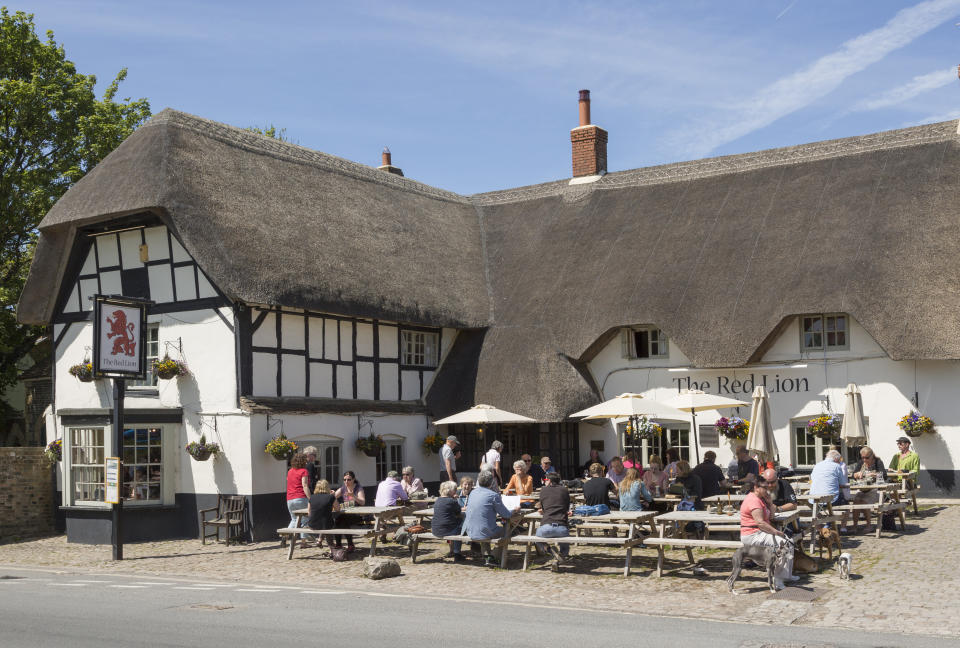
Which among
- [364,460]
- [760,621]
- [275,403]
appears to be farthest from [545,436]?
[760,621]

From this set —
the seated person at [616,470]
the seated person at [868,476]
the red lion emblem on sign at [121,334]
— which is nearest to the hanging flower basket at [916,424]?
the seated person at [868,476]

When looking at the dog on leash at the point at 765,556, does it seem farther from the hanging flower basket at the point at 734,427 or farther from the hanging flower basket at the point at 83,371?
the hanging flower basket at the point at 83,371

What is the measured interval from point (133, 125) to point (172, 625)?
67.5 ft

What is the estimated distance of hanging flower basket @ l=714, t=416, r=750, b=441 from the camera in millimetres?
20156

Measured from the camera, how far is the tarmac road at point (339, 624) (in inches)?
329

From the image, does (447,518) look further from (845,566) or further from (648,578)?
(845,566)

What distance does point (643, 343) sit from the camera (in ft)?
72.3

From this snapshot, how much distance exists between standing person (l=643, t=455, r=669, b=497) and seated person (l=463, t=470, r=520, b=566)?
3.19 m

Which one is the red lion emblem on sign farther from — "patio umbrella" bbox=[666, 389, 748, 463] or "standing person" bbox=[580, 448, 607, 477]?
"standing person" bbox=[580, 448, 607, 477]

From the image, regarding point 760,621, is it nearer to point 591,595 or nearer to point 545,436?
point 591,595

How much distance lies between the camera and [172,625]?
9.31 metres

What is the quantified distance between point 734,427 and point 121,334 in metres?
12.0

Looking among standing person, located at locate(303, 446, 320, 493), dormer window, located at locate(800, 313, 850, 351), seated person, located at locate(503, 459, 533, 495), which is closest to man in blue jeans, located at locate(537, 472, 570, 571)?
seated person, located at locate(503, 459, 533, 495)

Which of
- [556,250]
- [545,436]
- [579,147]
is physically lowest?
[545,436]
